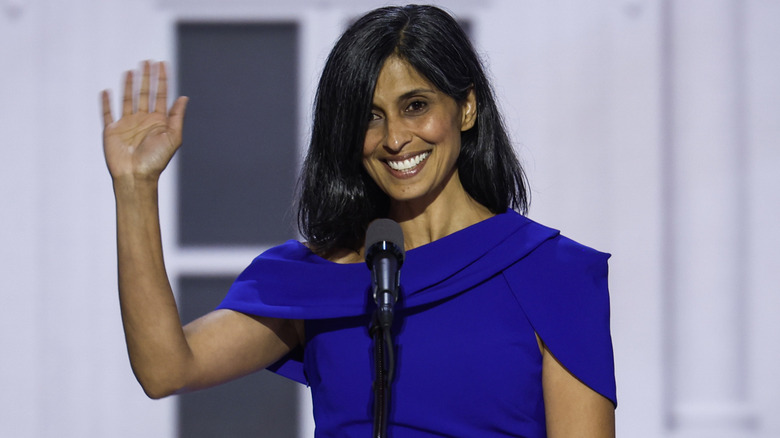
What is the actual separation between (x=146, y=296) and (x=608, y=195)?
165cm

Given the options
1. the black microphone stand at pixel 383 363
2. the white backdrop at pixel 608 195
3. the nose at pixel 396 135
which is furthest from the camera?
the white backdrop at pixel 608 195

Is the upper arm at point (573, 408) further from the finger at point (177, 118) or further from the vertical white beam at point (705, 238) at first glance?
the vertical white beam at point (705, 238)

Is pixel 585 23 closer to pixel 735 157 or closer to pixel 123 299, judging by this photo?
pixel 735 157

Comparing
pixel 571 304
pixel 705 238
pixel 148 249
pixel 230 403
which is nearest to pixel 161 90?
pixel 148 249

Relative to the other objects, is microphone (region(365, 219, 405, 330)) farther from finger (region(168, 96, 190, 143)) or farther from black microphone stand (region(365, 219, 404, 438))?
finger (region(168, 96, 190, 143))

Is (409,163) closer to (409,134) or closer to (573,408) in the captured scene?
(409,134)

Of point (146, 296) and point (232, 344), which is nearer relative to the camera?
point (146, 296)

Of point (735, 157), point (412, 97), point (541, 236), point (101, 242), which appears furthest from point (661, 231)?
point (101, 242)

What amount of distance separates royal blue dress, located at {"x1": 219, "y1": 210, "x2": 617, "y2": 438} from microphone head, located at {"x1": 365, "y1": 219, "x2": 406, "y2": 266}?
1.28 feet

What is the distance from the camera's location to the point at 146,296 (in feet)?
5.29

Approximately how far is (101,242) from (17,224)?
0.85 feet

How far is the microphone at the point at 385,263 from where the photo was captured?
1.30m

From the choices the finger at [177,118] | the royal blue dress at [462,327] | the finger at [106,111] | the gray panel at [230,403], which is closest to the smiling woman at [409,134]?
the royal blue dress at [462,327]

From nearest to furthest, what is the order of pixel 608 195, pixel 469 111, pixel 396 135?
1. pixel 396 135
2. pixel 469 111
3. pixel 608 195
